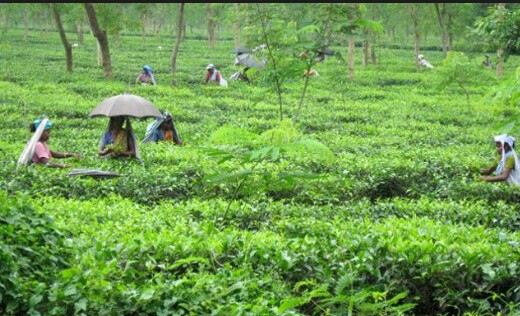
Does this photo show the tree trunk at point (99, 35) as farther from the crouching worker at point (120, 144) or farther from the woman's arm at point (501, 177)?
the woman's arm at point (501, 177)

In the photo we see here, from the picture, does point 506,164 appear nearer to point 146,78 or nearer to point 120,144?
point 120,144

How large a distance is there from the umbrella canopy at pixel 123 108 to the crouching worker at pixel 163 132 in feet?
4.49

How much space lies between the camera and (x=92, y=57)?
34562 mm

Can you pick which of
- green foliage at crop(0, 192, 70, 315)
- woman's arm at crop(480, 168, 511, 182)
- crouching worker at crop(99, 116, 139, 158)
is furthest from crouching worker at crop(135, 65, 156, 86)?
green foliage at crop(0, 192, 70, 315)

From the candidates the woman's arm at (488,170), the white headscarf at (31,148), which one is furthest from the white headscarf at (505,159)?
the white headscarf at (31,148)

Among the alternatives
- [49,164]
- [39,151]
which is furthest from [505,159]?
[39,151]

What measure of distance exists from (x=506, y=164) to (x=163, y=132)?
609 centimetres

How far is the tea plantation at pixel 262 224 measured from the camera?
5059mm

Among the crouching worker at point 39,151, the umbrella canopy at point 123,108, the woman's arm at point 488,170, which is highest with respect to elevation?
the umbrella canopy at point 123,108

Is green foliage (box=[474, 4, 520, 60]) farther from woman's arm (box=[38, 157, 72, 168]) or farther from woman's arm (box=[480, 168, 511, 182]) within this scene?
woman's arm (box=[38, 157, 72, 168])

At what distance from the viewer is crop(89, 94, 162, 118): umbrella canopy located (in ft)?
38.1

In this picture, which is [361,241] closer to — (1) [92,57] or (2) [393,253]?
(2) [393,253]

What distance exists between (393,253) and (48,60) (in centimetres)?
2804

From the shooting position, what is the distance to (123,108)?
11719 mm
